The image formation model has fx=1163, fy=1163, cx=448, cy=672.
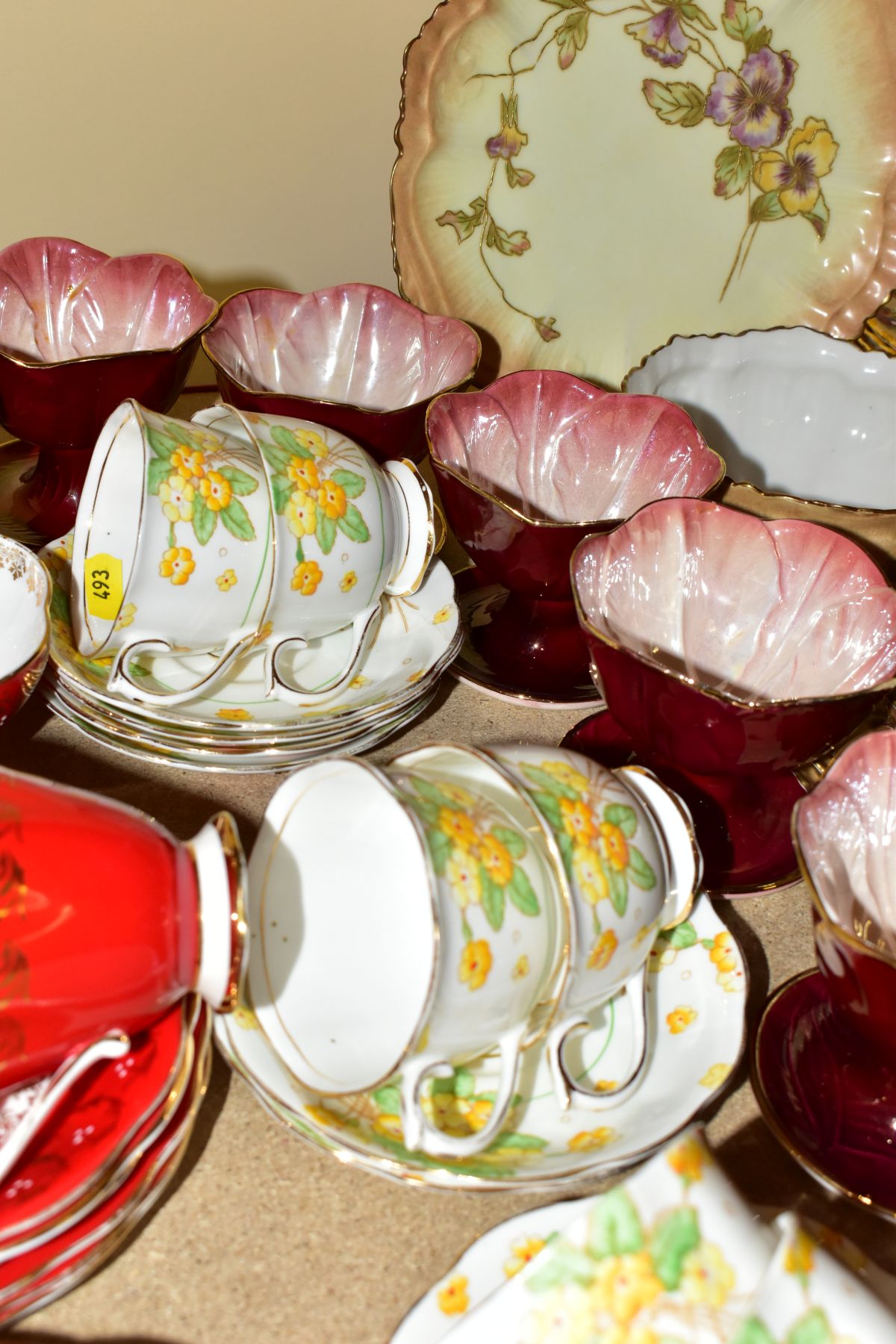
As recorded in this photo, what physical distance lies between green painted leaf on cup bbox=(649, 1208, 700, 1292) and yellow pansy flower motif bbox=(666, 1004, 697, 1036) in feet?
0.55

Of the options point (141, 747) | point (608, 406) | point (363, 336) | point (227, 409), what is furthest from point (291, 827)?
point (363, 336)

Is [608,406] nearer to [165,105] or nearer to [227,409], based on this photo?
[227,409]

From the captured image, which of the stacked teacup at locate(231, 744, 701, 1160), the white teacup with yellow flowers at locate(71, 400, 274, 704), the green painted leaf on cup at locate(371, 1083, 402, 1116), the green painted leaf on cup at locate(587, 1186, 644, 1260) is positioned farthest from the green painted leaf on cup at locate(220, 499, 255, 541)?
the green painted leaf on cup at locate(587, 1186, 644, 1260)

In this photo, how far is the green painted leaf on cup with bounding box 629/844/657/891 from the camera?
19.8 inches

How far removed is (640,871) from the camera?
506mm

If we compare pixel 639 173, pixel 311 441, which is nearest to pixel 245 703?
pixel 311 441

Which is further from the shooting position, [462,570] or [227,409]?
[462,570]

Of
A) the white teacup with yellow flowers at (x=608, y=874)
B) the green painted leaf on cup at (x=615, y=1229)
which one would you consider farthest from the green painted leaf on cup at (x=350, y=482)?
the green painted leaf on cup at (x=615, y=1229)

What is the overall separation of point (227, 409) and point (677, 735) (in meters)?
0.35

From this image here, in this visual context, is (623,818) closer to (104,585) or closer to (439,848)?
(439,848)

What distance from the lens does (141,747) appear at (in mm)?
648

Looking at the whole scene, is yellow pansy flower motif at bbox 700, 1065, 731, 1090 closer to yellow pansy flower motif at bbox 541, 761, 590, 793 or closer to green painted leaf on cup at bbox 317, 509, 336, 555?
yellow pansy flower motif at bbox 541, 761, 590, 793

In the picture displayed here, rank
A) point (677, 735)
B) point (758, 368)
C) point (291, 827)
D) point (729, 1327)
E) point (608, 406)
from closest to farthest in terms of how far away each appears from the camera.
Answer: point (729, 1327)
point (291, 827)
point (677, 735)
point (608, 406)
point (758, 368)

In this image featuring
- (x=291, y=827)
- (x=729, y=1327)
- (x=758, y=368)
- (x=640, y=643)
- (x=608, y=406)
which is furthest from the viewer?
(x=758, y=368)
